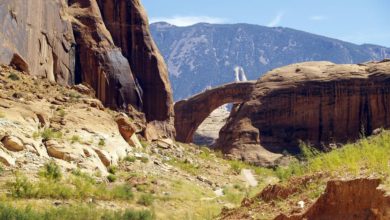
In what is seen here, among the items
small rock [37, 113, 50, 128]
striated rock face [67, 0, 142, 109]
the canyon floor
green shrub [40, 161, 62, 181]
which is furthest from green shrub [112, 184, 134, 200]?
striated rock face [67, 0, 142, 109]

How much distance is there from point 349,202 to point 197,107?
52482mm

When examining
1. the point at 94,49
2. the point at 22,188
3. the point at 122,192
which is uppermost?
the point at 94,49

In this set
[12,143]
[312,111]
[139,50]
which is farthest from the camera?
[312,111]

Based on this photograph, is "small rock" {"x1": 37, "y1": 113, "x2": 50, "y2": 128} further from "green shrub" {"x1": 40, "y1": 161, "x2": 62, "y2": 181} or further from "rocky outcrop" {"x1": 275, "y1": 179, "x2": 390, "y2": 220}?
"rocky outcrop" {"x1": 275, "y1": 179, "x2": 390, "y2": 220}

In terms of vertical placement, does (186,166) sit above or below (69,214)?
below

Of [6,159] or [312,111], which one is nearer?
[6,159]

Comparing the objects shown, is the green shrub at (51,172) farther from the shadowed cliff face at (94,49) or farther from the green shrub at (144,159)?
the shadowed cliff face at (94,49)

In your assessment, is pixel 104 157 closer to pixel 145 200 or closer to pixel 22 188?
pixel 145 200

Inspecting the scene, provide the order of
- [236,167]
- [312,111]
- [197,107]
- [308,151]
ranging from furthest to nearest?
[197,107] < [312,111] < [236,167] < [308,151]

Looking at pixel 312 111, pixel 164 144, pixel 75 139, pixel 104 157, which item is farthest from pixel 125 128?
pixel 312 111

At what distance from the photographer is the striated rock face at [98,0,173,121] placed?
155ft

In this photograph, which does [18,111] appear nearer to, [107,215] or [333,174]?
[107,215]

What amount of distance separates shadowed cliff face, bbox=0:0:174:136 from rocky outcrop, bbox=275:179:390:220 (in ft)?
71.2

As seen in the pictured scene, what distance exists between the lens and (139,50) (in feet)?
157
